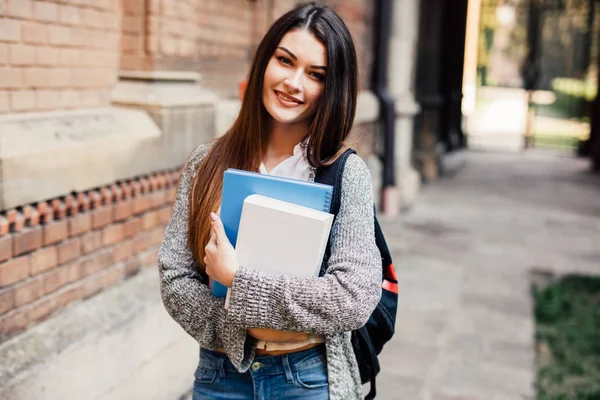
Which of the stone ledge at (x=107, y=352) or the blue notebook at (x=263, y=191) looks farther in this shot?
the stone ledge at (x=107, y=352)

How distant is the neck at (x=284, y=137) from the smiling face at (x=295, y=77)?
0.05 m

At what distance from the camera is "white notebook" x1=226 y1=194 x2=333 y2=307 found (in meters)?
1.41

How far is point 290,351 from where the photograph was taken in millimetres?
1598

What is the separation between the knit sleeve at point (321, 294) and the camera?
4.65ft

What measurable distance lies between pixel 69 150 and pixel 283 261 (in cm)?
155

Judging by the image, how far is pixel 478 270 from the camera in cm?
591

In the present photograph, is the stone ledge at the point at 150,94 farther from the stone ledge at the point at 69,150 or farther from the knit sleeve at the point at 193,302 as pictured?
the knit sleeve at the point at 193,302

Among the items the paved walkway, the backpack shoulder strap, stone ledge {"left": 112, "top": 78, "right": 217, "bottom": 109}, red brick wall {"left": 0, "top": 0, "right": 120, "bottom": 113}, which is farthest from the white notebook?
the paved walkway

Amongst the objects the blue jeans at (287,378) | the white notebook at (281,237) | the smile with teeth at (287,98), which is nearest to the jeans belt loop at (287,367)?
the blue jeans at (287,378)

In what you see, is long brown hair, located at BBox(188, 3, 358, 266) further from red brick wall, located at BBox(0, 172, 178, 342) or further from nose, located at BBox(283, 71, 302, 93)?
red brick wall, located at BBox(0, 172, 178, 342)

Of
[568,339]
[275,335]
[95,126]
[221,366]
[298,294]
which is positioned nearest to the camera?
[298,294]

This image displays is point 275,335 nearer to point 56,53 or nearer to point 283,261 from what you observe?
point 283,261

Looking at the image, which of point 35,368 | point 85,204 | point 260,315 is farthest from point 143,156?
point 260,315

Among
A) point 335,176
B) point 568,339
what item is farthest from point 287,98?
point 568,339
